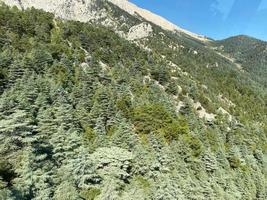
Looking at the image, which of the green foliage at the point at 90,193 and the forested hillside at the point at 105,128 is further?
the green foliage at the point at 90,193

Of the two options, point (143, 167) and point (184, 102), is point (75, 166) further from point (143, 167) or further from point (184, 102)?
point (184, 102)

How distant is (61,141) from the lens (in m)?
51.6

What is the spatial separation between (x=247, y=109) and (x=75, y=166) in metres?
121

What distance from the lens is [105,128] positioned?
73562mm

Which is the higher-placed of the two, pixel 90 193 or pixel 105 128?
pixel 90 193

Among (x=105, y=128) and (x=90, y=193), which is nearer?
(x=90, y=193)

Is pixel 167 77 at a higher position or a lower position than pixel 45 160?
lower

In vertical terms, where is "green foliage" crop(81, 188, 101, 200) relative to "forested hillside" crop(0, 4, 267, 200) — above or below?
above

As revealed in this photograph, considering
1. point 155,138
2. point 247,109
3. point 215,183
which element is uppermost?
point 155,138

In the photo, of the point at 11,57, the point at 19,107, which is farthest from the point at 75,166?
the point at 11,57

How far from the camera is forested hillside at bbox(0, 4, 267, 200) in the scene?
1778 inches

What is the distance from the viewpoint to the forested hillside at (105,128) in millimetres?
45156

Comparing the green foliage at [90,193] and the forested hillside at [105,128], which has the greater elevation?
the green foliage at [90,193]

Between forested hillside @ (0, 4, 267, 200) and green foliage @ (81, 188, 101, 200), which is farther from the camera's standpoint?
green foliage @ (81, 188, 101, 200)
